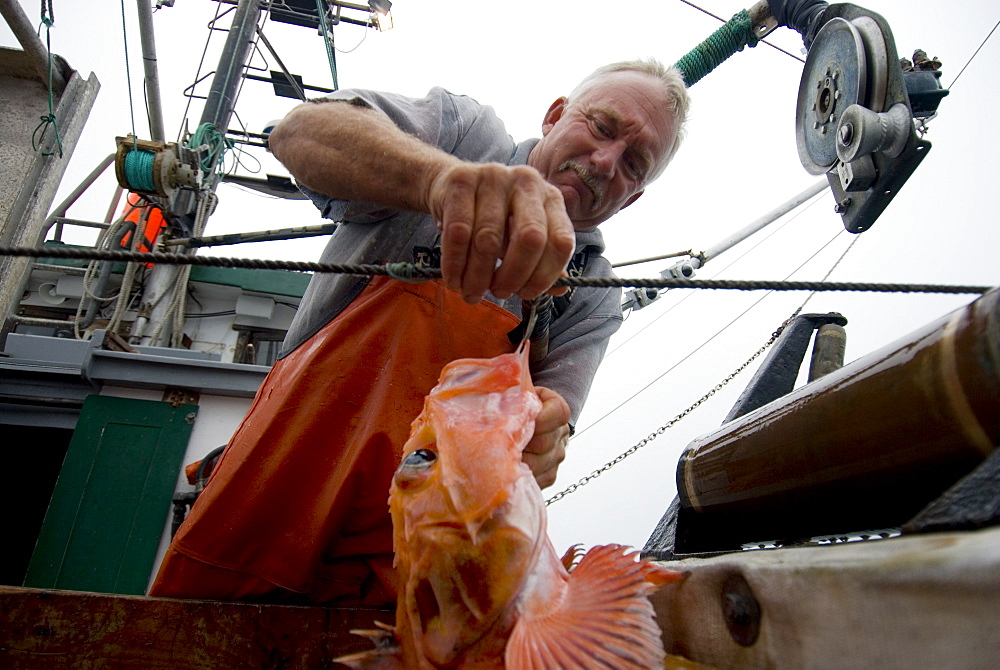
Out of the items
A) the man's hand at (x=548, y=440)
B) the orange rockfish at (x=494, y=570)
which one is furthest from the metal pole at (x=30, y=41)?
the orange rockfish at (x=494, y=570)

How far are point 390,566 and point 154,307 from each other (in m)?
5.54

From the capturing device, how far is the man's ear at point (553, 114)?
2.80 metres

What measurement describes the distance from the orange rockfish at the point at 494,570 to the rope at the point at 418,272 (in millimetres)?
264

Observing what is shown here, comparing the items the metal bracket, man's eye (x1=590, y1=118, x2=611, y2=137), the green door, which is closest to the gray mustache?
man's eye (x1=590, y1=118, x2=611, y2=137)

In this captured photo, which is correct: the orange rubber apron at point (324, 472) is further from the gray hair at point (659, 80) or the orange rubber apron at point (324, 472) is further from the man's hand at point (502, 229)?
the gray hair at point (659, 80)

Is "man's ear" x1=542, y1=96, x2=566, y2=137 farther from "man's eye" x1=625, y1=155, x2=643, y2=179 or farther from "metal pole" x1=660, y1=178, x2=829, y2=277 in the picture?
"metal pole" x1=660, y1=178, x2=829, y2=277

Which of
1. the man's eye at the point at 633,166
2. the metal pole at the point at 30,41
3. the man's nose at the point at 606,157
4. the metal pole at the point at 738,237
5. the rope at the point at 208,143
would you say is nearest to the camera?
the man's nose at the point at 606,157

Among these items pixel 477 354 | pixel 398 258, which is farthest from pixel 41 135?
pixel 477 354

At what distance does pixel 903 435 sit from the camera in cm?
89

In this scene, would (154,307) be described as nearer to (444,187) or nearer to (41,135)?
(41,135)

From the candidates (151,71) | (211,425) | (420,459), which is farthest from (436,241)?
(151,71)

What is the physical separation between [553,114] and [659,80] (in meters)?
0.52

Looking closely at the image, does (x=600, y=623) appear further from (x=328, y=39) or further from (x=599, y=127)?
(x=328, y=39)

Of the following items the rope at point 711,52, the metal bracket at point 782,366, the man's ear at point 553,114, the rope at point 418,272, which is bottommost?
the rope at point 418,272
